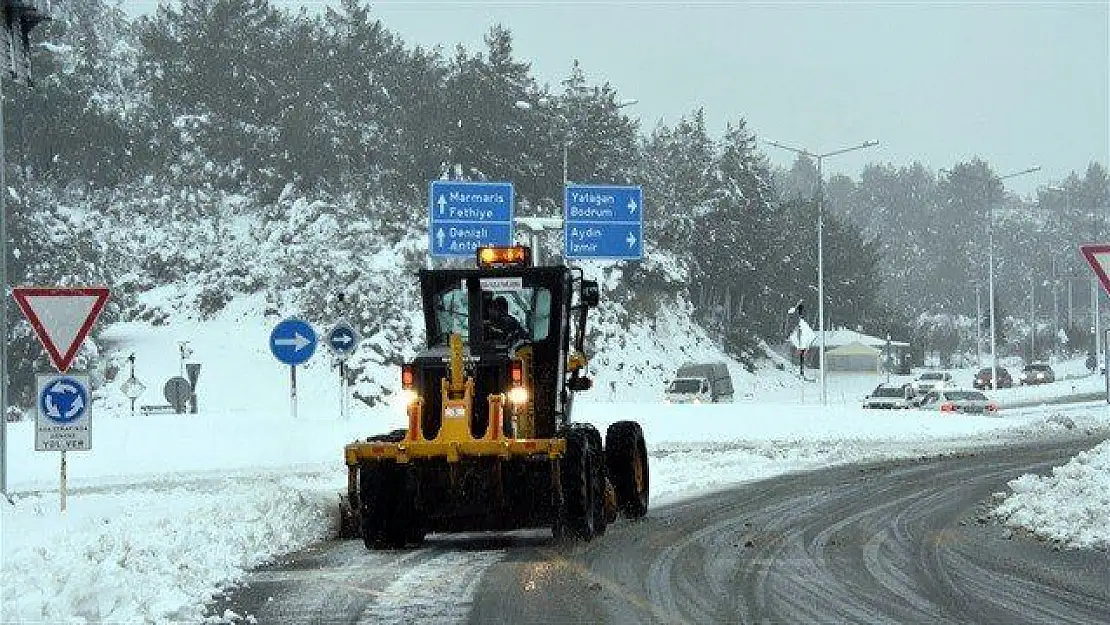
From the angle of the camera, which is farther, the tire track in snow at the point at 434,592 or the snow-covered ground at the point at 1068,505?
the snow-covered ground at the point at 1068,505

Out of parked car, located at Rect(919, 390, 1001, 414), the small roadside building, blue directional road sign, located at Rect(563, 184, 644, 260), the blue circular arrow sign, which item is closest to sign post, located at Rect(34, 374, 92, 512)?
the blue circular arrow sign

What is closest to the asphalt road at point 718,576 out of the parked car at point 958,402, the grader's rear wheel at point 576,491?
the grader's rear wheel at point 576,491

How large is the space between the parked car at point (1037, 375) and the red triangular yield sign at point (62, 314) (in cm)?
8300

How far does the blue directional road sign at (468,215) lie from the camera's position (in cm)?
3512

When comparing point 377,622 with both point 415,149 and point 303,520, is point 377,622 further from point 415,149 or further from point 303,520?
point 415,149

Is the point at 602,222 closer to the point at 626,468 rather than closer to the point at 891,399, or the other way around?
the point at 891,399

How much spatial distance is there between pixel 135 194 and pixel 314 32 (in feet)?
45.7

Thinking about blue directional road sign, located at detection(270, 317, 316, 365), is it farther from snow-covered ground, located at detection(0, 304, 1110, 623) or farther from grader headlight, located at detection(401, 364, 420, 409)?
grader headlight, located at detection(401, 364, 420, 409)

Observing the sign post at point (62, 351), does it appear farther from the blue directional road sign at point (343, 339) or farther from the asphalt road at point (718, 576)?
the blue directional road sign at point (343, 339)

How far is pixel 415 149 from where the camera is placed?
75375 mm

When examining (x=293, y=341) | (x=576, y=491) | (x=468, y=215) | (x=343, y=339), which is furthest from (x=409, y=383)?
(x=468, y=215)

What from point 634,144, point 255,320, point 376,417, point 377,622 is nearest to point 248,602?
point 377,622

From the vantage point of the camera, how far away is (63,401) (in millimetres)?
14531

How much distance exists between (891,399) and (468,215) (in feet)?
71.3
